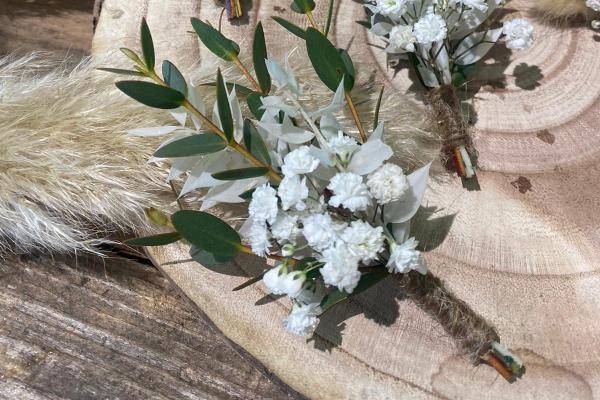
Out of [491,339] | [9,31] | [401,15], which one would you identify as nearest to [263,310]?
[491,339]

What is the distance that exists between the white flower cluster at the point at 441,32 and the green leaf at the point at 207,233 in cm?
32

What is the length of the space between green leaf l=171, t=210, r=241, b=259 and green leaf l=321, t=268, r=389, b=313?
0.38 ft

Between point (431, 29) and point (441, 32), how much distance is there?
0.04 ft

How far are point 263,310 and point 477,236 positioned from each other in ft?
0.93

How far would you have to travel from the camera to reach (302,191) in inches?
23.4

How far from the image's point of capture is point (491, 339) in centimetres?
69

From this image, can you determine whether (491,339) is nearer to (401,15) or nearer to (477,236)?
(477,236)

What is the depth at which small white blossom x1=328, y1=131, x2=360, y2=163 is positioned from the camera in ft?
2.07

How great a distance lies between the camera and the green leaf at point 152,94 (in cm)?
59

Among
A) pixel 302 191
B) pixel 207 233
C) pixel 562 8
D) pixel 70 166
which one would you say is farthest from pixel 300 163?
pixel 562 8

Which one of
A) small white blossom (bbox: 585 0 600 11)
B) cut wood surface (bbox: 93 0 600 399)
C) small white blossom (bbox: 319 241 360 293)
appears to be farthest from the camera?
small white blossom (bbox: 585 0 600 11)

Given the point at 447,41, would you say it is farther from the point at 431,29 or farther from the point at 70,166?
the point at 70,166

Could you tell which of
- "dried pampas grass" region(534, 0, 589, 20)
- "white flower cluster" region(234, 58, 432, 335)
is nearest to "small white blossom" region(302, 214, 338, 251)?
"white flower cluster" region(234, 58, 432, 335)

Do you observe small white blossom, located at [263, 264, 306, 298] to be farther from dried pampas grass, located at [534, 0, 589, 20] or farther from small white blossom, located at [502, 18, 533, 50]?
dried pampas grass, located at [534, 0, 589, 20]
